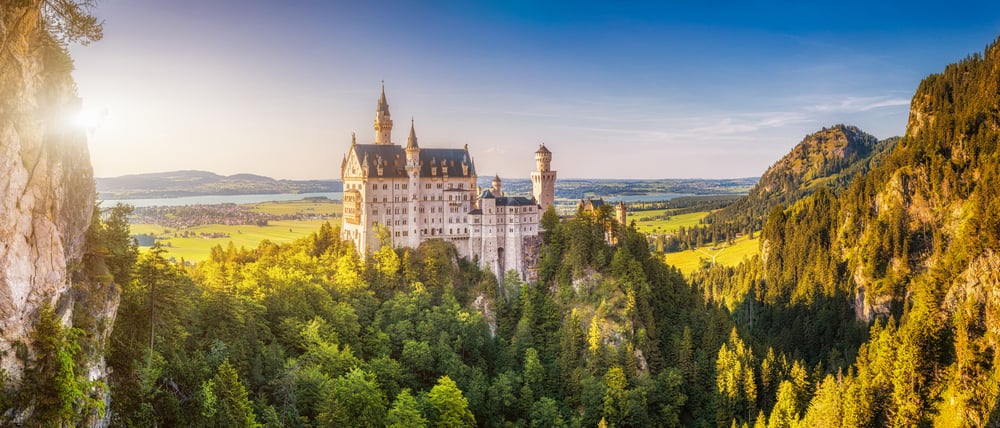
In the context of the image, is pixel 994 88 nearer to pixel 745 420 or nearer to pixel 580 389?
pixel 745 420

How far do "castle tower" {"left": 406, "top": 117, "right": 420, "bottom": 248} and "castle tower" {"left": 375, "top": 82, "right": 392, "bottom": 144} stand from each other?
5.25 m

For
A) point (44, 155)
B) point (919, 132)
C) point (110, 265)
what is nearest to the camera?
point (44, 155)

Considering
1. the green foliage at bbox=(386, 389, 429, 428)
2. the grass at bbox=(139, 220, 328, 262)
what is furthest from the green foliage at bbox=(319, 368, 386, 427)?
the grass at bbox=(139, 220, 328, 262)

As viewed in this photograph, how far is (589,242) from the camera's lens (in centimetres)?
8825

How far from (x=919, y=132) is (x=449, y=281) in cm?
11545

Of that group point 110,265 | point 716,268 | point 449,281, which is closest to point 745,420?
point 449,281

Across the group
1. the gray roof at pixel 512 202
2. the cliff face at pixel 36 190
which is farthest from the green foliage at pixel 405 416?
the gray roof at pixel 512 202

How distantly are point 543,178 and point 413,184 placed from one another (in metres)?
20.4

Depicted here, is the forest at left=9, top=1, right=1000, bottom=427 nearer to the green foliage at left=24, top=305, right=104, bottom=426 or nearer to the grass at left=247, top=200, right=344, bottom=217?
the green foliage at left=24, top=305, right=104, bottom=426

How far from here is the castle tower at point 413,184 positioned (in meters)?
89.1

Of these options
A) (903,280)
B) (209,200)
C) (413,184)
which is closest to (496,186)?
(413,184)

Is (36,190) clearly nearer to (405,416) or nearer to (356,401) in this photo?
(356,401)

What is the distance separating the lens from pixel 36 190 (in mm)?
30594

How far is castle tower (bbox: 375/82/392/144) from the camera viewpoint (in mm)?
92938
